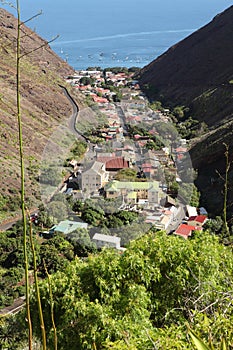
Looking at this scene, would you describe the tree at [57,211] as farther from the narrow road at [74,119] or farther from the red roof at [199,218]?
the narrow road at [74,119]

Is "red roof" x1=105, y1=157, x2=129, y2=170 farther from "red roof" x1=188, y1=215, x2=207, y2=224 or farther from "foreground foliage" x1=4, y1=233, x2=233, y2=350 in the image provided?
"foreground foliage" x1=4, y1=233, x2=233, y2=350

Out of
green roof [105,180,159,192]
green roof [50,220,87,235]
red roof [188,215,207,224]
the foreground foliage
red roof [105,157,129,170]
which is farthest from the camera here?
red roof [188,215,207,224]

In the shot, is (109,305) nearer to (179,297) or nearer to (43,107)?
(179,297)

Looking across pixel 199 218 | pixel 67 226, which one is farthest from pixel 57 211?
pixel 199 218

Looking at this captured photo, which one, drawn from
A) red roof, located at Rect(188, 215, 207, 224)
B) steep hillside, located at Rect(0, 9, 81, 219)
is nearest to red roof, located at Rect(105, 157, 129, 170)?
red roof, located at Rect(188, 215, 207, 224)

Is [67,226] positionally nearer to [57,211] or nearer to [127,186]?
[57,211]
